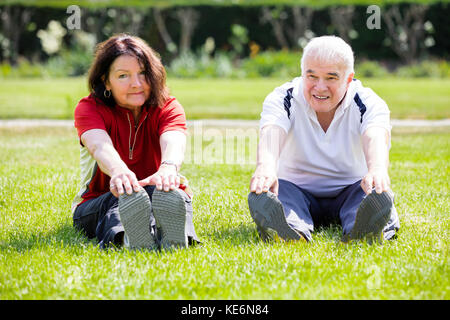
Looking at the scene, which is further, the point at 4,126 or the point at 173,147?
the point at 4,126

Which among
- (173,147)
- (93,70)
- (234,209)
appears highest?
(93,70)

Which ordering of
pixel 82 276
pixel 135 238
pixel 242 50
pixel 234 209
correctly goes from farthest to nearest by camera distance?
pixel 242 50 < pixel 234 209 < pixel 135 238 < pixel 82 276

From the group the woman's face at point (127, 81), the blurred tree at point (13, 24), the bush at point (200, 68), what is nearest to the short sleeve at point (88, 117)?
the woman's face at point (127, 81)

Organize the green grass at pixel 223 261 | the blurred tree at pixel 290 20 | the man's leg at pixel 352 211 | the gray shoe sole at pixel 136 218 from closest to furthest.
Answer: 1. the green grass at pixel 223 261
2. the gray shoe sole at pixel 136 218
3. the man's leg at pixel 352 211
4. the blurred tree at pixel 290 20

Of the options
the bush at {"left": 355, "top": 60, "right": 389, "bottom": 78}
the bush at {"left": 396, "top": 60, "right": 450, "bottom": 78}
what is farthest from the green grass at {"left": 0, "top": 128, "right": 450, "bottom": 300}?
the bush at {"left": 396, "top": 60, "right": 450, "bottom": 78}

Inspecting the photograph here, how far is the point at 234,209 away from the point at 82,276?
160cm

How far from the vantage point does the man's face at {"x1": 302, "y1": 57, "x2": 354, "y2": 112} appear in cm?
331

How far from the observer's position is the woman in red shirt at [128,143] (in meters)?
3.17

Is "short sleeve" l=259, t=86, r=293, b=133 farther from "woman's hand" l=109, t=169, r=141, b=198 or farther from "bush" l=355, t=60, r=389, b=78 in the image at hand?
"bush" l=355, t=60, r=389, b=78

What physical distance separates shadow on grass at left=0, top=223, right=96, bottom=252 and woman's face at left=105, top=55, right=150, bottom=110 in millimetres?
865

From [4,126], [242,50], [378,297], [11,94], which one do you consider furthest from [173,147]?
[242,50]

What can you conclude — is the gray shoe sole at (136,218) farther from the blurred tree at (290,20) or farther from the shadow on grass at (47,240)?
the blurred tree at (290,20)

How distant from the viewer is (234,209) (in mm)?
4219
